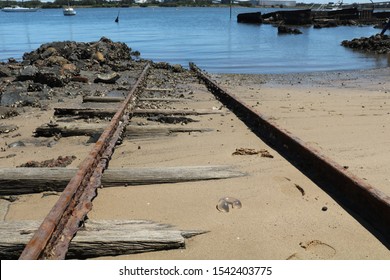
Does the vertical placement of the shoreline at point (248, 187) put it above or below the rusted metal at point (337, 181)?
below

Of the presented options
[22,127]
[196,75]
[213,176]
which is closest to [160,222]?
[213,176]

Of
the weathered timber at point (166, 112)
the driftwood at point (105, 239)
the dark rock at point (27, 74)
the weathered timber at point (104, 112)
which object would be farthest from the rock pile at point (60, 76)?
the driftwood at point (105, 239)

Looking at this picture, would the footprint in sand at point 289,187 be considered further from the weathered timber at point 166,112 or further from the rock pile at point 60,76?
the rock pile at point 60,76

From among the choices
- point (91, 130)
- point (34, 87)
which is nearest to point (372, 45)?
point (34, 87)

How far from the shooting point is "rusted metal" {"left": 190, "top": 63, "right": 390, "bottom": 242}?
117 inches

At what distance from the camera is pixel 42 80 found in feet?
32.0

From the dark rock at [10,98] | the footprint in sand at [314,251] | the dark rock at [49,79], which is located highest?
the dark rock at [49,79]

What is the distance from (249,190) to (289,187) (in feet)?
1.22

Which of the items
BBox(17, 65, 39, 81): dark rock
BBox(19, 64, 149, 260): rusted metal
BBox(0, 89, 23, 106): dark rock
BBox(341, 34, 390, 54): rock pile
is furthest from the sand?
BBox(341, 34, 390, 54): rock pile

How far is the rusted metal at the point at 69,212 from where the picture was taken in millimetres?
2445

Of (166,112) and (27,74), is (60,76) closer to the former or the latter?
(27,74)

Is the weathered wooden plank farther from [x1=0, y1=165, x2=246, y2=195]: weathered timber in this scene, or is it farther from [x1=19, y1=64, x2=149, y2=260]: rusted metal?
[x1=0, y1=165, x2=246, y2=195]: weathered timber

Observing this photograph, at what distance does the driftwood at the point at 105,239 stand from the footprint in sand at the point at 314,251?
75 centimetres

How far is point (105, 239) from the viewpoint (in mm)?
2652
